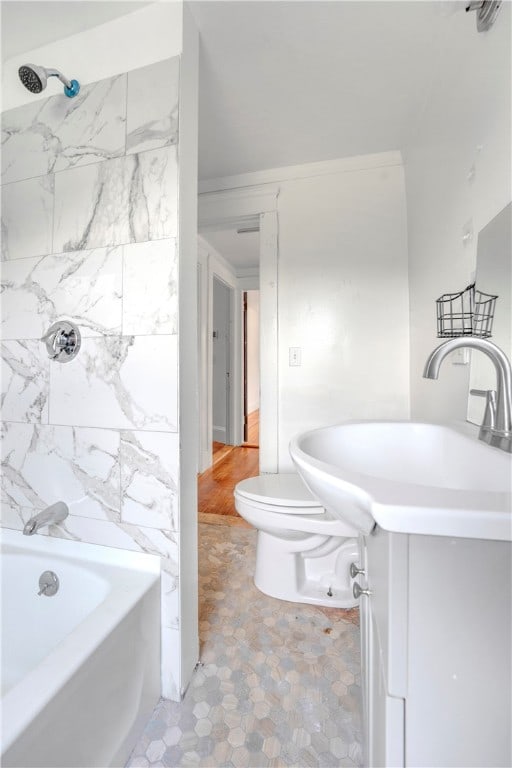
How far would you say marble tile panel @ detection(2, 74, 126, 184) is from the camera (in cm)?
108

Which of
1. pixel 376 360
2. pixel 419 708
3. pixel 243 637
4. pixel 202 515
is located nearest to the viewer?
pixel 419 708

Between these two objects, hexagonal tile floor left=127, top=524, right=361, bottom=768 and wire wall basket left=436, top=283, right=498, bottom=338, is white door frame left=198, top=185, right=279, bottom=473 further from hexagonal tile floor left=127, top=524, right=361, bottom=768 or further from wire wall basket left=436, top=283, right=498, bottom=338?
wire wall basket left=436, top=283, right=498, bottom=338

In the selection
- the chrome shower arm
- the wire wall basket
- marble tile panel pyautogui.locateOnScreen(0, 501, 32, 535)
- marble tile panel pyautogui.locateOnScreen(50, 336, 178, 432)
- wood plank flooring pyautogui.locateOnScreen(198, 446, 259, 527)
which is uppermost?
the chrome shower arm

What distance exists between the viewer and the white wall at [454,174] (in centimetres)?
86

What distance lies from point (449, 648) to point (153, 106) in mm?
1467

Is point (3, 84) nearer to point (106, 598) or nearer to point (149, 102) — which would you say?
point (149, 102)

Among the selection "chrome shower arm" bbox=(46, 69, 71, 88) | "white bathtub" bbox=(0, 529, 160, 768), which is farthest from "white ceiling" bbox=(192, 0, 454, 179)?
"white bathtub" bbox=(0, 529, 160, 768)

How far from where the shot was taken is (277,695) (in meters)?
1.01

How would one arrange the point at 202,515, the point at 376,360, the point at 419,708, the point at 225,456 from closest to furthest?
the point at 419,708 → the point at 376,360 → the point at 202,515 → the point at 225,456

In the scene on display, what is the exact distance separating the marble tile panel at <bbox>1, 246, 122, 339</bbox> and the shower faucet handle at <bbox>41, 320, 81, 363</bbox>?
29mm

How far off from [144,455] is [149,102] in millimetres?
1125

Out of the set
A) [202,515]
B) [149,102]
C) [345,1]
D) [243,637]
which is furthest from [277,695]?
[345,1]

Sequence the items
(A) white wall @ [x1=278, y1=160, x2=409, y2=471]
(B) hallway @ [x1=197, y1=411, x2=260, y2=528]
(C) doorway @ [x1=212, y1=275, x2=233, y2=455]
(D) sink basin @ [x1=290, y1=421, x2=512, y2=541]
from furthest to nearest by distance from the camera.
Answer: (C) doorway @ [x1=212, y1=275, x2=233, y2=455]
(B) hallway @ [x1=197, y1=411, x2=260, y2=528]
(A) white wall @ [x1=278, y1=160, x2=409, y2=471]
(D) sink basin @ [x1=290, y1=421, x2=512, y2=541]

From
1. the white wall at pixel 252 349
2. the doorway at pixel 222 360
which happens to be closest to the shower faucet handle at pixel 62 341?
the doorway at pixel 222 360
